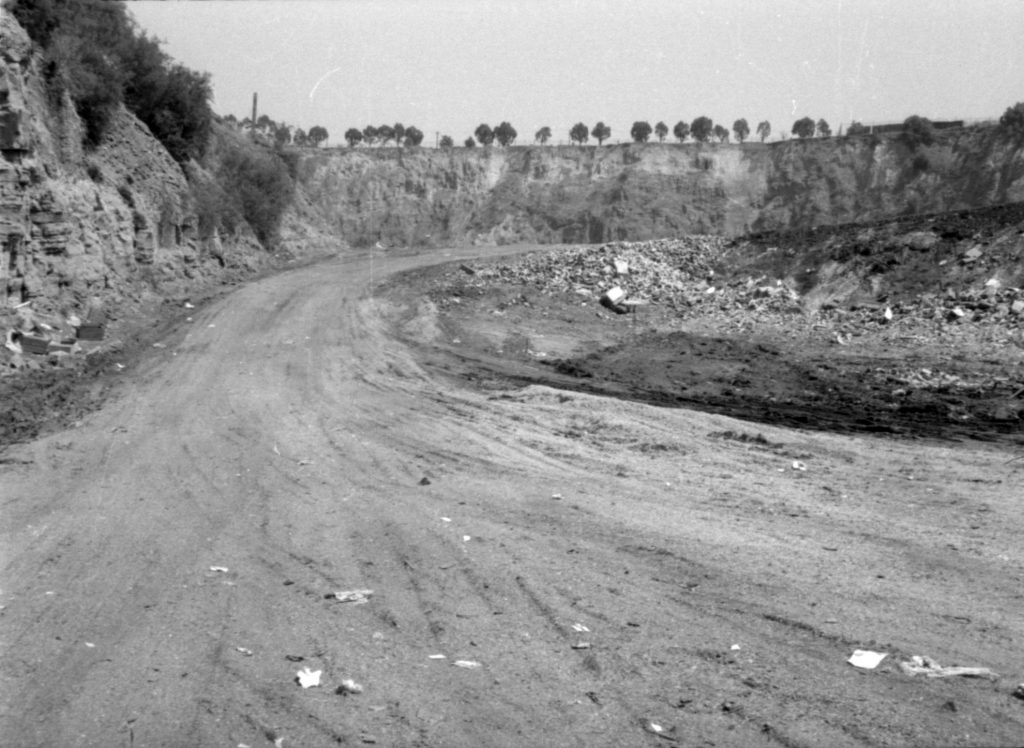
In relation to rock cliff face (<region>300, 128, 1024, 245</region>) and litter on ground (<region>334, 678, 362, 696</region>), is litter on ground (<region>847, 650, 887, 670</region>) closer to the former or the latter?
litter on ground (<region>334, 678, 362, 696</region>)

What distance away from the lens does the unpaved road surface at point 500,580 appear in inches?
223

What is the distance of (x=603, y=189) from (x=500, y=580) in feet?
212

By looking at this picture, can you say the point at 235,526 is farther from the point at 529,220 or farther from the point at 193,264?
the point at 529,220

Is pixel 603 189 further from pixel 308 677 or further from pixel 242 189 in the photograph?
pixel 308 677

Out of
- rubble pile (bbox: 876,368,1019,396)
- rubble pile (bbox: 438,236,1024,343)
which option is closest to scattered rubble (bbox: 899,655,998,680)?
rubble pile (bbox: 876,368,1019,396)

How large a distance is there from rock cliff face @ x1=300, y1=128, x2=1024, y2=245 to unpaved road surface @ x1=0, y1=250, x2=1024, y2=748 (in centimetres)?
5299

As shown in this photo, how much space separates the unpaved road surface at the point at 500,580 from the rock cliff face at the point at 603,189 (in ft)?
174

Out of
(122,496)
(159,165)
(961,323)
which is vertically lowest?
(122,496)

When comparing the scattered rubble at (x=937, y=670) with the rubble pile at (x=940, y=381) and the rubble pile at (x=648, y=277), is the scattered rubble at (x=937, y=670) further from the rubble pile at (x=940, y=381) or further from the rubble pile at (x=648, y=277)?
the rubble pile at (x=648, y=277)

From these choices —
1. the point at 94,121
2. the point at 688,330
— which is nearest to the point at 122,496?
the point at 688,330

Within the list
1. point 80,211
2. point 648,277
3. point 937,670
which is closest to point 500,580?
point 937,670

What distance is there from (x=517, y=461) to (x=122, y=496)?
14.1 feet

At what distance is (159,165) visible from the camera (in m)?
27.1

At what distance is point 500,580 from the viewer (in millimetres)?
7797
